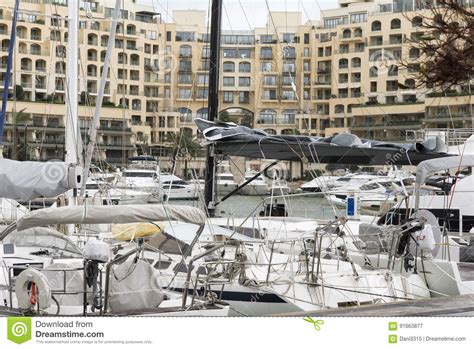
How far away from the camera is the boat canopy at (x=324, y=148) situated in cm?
1201

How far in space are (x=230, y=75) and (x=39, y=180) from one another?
41241 millimetres

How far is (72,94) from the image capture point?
13.2m

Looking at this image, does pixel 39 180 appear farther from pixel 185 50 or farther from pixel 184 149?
pixel 185 50

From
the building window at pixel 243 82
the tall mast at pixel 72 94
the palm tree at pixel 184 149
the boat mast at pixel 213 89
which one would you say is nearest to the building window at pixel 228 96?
the building window at pixel 243 82

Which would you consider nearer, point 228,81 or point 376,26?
point 228,81

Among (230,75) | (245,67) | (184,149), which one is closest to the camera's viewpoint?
(184,149)

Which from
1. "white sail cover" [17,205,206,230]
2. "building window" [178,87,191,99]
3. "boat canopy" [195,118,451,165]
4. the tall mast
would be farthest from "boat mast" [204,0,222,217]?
"building window" [178,87,191,99]

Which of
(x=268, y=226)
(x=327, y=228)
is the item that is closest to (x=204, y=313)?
A: (x=327, y=228)

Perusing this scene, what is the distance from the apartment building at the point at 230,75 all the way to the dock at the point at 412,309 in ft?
92.2

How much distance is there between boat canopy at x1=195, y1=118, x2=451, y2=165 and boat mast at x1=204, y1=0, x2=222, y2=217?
35.2 inches

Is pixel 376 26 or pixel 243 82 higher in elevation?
pixel 376 26

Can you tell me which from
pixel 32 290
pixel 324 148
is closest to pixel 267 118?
pixel 324 148
